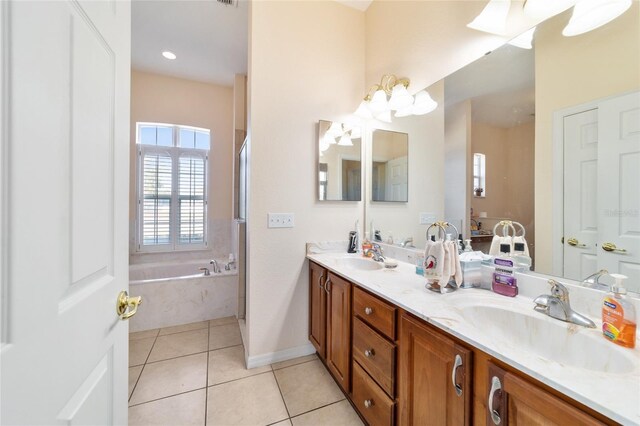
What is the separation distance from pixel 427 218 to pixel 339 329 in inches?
38.0

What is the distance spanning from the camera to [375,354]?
1.22m

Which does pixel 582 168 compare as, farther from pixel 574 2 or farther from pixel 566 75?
pixel 574 2

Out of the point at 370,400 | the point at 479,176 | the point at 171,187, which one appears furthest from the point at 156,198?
the point at 479,176

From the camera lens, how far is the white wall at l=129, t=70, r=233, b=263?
3381mm

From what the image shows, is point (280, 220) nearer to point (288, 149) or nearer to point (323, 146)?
point (288, 149)

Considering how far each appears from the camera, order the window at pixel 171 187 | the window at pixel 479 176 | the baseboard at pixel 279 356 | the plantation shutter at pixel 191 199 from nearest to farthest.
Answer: the window at pixel 479 176
the baseboard at pixel 279 356
the window at pixel 171 187
the plantation shutter at pixel 191 199

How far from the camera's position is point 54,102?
498 mm

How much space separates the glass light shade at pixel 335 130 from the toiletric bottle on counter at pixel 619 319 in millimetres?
1832

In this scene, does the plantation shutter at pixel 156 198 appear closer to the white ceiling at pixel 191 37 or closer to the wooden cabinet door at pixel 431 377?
the white ceiling at pixel 191 37

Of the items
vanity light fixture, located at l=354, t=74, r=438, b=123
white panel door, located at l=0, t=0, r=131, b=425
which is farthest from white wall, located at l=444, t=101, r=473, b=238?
white panel door, located at l=0, t=0, r=131, b=425

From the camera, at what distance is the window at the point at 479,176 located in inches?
54.1

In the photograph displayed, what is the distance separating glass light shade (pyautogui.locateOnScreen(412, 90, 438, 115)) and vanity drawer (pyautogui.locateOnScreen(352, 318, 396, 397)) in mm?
1509

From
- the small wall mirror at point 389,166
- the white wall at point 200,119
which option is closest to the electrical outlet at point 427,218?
the small wall mirror at point 389,166

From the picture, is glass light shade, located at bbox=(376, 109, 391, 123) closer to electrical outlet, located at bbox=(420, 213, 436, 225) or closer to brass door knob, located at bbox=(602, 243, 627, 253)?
electrical outlet, located at bbox=(420, 213, 436, 225)
